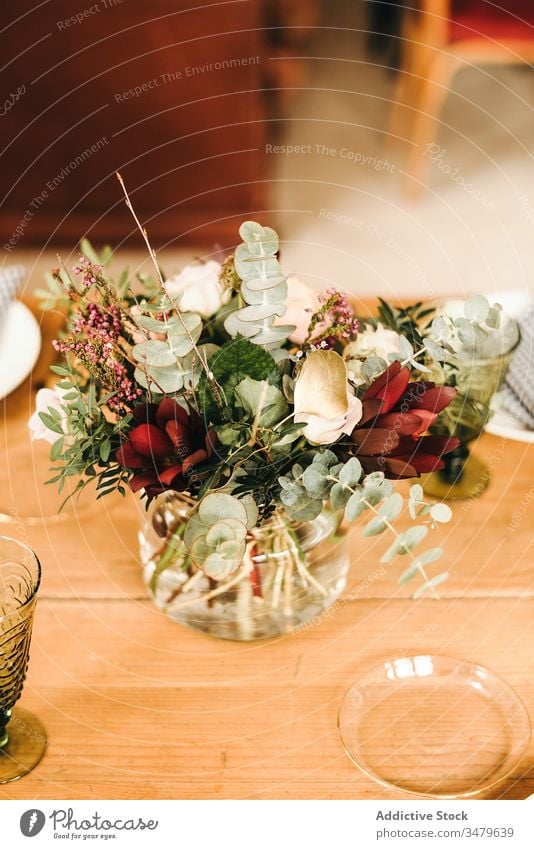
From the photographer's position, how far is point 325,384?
370 millimetres

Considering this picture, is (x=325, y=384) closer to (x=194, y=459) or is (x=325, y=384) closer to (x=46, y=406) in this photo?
(x=194, y=459)

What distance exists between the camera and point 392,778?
427 millimetres

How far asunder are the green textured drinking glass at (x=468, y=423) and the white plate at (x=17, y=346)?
0.33 metres

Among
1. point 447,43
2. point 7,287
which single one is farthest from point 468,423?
point 447,43

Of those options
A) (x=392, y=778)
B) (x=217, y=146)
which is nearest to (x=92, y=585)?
(x=392, y=778)

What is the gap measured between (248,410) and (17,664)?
17 centimetres

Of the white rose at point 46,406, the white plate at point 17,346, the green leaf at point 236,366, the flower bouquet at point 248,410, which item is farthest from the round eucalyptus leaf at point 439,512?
the white plate at point 17,346

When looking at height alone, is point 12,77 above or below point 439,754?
above

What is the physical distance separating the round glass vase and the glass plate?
6 centimetres

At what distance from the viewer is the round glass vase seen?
0.48 meters

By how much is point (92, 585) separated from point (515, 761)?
267 millimetres

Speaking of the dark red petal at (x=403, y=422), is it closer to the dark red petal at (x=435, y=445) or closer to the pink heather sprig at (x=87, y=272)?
the dark red petal at (x=435, y=445)

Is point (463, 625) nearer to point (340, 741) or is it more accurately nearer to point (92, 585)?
point (340, 741)
